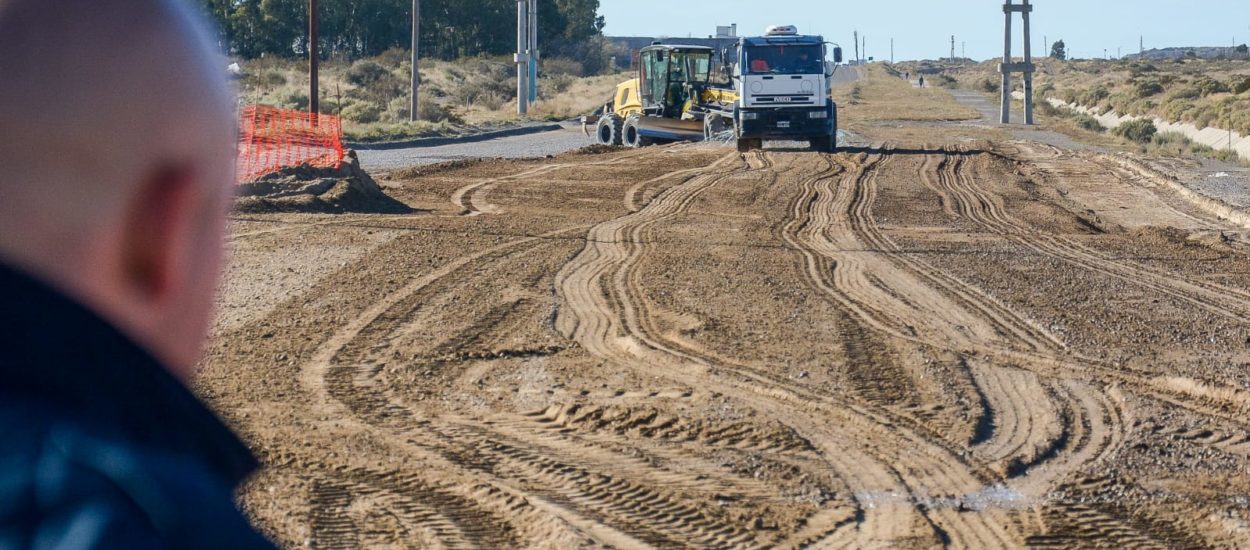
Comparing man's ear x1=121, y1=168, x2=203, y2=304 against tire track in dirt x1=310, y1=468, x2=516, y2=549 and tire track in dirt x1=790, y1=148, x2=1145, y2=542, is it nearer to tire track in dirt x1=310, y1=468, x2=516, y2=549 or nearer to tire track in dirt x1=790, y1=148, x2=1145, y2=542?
tire track in dirt x1=310, y1=468, x2=516, y2=549

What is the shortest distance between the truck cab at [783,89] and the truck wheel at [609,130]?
4843 mm

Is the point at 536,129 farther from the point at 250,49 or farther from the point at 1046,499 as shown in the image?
the point at 1046,499

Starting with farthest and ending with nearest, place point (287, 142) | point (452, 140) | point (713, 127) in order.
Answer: point (452, 140) < point (713, 127) < point (287, 142)

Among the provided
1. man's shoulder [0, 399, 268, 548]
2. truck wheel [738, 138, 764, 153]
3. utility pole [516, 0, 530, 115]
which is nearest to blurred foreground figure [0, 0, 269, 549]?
man's shoulder [0, 399, 268, 548]

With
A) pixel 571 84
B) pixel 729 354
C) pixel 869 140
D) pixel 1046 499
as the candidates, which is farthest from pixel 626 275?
pixel 571 84

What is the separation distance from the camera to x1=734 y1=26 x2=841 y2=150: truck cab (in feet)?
99.6

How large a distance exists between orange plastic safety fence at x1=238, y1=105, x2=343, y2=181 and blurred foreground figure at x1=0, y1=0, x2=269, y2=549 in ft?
55.1

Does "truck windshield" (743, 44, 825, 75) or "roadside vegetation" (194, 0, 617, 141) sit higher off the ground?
"roadside vegetation" (194, 0, 617, 141)

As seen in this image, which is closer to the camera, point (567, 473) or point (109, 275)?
point (109, 275)

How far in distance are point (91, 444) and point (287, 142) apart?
25.3 metres

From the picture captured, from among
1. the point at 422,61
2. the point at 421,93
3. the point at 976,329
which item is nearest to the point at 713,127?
the point at 976,329

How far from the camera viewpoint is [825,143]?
31609 millimetres

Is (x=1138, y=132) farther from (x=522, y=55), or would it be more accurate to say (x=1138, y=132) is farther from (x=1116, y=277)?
(x=1116, y=277)

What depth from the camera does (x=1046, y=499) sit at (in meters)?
6.04
